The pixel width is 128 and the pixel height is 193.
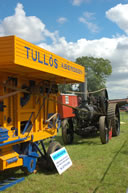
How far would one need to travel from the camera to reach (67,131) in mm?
8547

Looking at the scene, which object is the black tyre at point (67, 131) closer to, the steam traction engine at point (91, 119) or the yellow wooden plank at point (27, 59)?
the steam traction engine at point (91, 119)

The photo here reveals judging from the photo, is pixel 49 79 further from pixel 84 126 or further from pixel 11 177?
pixel 84 126

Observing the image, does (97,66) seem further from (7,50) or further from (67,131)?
(7,50)

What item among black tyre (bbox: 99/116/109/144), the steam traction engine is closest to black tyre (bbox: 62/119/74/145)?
the steam traction engine

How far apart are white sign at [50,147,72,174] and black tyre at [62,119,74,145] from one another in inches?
108

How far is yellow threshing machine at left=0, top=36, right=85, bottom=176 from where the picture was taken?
3.45 m

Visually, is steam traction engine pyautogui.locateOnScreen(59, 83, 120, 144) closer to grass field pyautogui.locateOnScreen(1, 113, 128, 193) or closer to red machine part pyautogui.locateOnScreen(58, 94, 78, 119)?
grass field pyautogui.locateOnScreen(1, 113, 128, 193)

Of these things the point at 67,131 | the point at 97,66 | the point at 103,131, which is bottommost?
the point at 67,131

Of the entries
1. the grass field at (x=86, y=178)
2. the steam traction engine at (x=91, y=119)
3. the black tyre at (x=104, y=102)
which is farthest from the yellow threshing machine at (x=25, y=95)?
the black tyre at (x=104, y=102)

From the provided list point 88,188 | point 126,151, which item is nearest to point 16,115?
point 88,188

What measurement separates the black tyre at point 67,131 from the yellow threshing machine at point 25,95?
2.46m

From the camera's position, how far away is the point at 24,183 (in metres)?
4.32

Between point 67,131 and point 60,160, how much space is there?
353 cm

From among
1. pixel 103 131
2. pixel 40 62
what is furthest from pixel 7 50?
pixel 103 131
